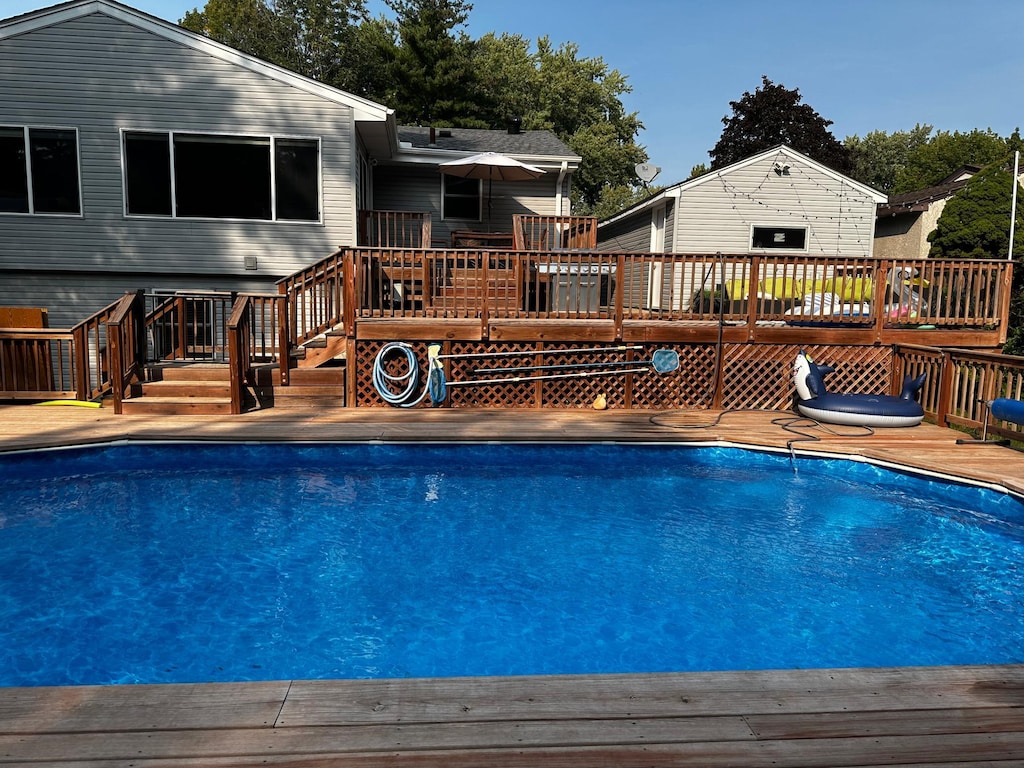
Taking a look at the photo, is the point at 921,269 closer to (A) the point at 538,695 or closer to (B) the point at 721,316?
(B) the point at 721,316

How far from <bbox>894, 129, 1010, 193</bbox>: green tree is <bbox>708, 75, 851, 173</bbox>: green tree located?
1260 centimetres

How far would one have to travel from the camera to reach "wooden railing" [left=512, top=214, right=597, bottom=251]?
38.1 feet

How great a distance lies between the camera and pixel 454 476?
23.7 ft

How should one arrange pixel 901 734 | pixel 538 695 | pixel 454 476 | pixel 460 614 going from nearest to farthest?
1. pixel 901 734
2. pixel 538 695
3. pixel 460 614
4. pixel 454 476

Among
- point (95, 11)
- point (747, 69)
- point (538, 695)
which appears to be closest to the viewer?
point (538, 695)

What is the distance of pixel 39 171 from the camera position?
11336mm

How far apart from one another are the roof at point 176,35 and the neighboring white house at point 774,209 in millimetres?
7303

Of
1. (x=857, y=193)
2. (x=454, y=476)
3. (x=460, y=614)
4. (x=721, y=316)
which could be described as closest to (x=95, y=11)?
(x=454, y=476)

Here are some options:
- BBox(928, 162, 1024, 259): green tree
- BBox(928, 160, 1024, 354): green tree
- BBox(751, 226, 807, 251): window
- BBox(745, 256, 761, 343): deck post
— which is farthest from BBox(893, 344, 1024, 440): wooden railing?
BBox(928, 162, 1024, 259): green tree

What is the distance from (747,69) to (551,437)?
33618 mm

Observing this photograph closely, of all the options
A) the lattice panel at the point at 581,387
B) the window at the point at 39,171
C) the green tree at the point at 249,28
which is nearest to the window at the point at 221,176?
the window at the point at 39,171

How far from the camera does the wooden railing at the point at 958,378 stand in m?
7.77

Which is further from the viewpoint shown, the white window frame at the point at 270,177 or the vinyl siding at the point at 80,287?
the vinyl siding at the point at 80,287

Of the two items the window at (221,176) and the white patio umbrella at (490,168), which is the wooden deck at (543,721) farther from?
the white patio umbrella at (490,168)
